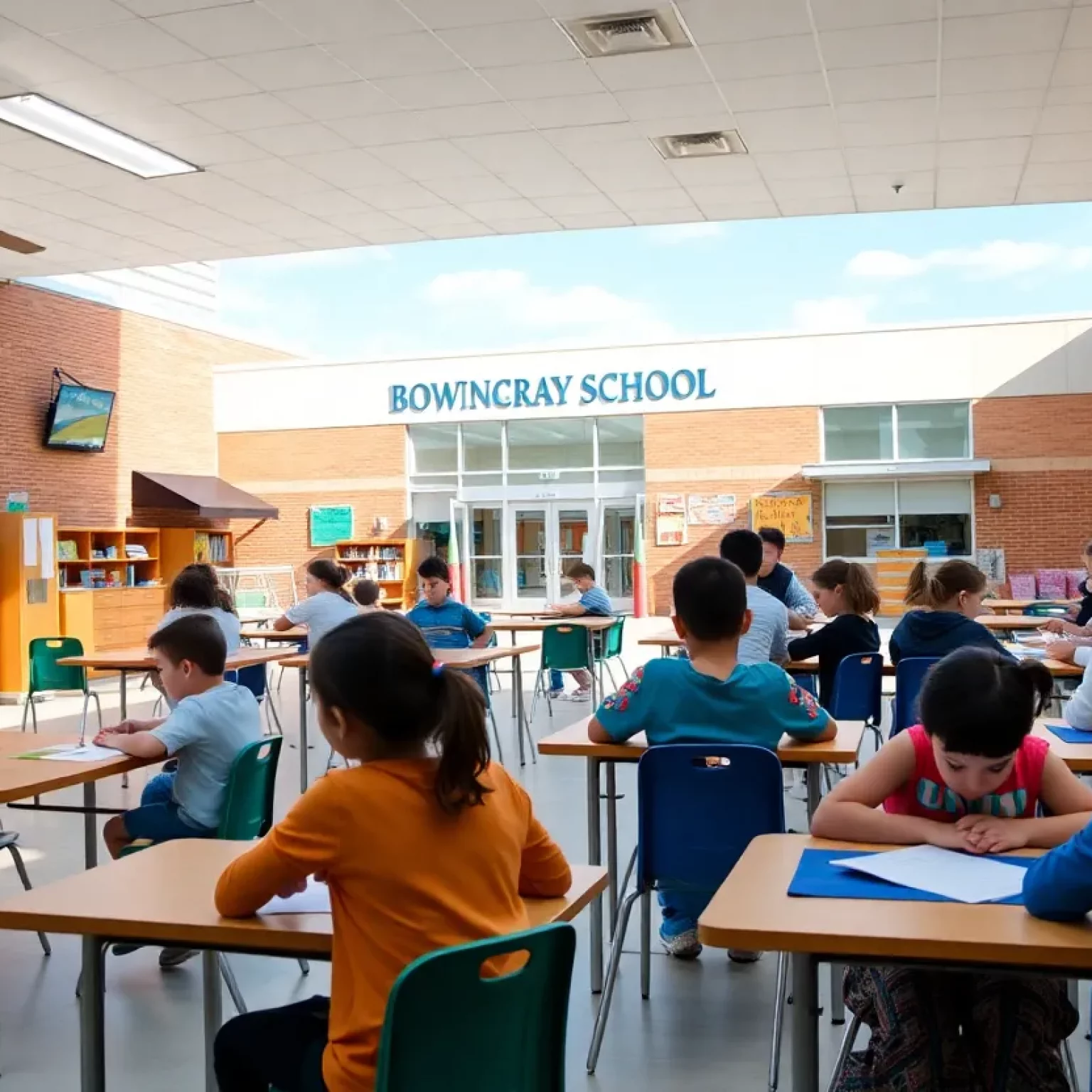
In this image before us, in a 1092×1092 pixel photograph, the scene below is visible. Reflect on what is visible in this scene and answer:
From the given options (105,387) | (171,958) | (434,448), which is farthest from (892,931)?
(434,448)

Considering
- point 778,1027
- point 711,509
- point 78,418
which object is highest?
point 78,418

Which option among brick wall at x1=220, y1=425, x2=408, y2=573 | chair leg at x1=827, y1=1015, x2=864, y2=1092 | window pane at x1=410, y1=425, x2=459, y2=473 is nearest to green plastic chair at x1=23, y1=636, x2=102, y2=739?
chair leg at x1=827, y1=1015, x2=864, y2=1092

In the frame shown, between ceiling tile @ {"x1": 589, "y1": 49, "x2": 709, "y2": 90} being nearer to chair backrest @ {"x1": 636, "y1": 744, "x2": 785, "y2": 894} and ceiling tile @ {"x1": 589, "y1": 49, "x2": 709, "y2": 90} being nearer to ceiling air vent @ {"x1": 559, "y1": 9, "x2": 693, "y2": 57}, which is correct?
ceiling air vent @ {"x1": 559, "y1": 9, "x2": 693, "y2": 57}

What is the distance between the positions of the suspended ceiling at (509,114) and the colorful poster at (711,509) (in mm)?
8585

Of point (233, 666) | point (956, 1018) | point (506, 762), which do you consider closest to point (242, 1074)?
point (956, 1018)

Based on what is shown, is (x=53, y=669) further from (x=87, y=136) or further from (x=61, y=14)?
(x=61, y=14)

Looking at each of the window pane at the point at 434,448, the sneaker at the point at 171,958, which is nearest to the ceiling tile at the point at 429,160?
the sneaker at the point at 171,958

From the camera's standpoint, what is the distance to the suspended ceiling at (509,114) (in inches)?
244

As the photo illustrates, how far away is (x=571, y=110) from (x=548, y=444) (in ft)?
38.9

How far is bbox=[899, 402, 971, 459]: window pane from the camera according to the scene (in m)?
17.2

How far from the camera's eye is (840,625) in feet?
19.6

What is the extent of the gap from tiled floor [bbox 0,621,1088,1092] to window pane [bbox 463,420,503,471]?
1517 cm

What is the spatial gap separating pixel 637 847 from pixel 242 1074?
1.47m

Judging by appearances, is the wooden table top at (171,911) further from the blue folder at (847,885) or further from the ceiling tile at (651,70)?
the ceiling tile at (651,70)
